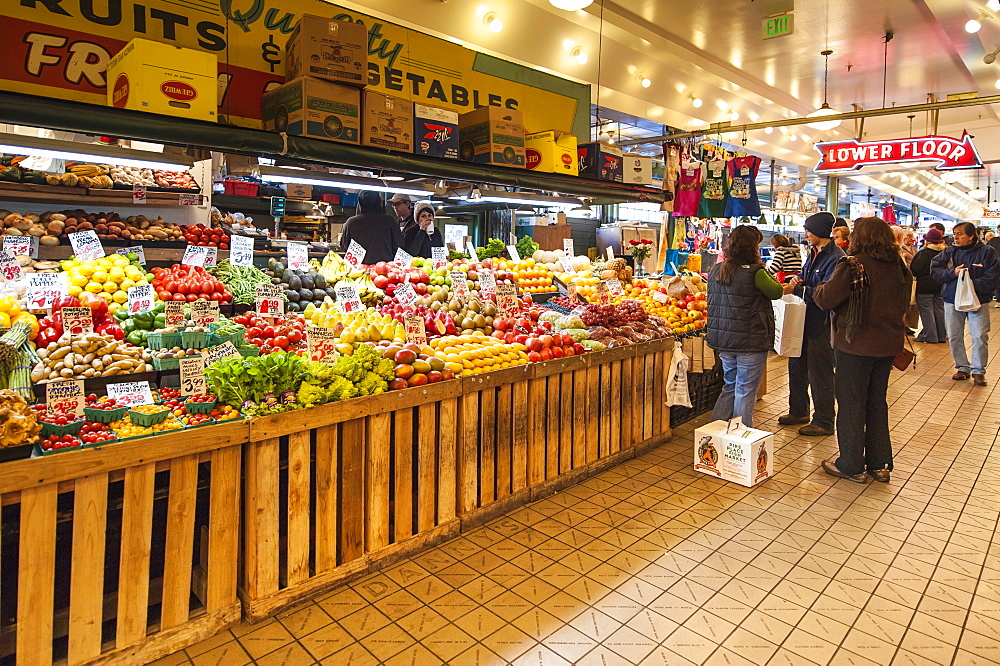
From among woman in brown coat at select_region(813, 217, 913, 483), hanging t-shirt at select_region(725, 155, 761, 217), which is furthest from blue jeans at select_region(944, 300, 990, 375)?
woman in brown coat at select_region(813, 217, 913, 483)

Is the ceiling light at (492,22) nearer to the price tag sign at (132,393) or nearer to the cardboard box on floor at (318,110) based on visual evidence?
the cardboard box on floor at (318,110)

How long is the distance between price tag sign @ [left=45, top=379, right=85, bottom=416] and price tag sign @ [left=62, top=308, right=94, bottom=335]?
788 millimetres

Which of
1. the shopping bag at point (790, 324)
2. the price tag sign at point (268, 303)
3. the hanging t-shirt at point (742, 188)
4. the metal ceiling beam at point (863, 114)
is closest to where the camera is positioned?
the price tag sign at point (268, 303)

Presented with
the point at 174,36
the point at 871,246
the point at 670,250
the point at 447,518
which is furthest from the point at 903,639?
the point at 670,250

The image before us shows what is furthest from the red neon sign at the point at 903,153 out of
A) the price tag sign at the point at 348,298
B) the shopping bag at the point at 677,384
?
the price tag sign at the point at 348,298

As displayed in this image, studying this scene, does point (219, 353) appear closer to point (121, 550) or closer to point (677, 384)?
point (121, 550)

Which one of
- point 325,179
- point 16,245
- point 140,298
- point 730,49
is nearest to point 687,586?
point 325,179

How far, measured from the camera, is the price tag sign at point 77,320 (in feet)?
11.1

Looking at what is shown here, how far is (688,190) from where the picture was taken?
8.88 metres

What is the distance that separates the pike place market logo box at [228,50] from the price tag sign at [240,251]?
112 cm

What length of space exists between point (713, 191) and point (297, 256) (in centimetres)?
631

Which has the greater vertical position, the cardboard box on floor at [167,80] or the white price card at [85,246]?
the cardboard box on floor at [167,80]

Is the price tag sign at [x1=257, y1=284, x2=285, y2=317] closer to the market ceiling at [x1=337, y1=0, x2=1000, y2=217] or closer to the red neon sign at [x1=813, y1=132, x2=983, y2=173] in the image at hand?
the market ceiling at [x1=337, y1=0, x2=1000, y2=217]

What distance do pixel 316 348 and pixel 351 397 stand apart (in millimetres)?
402
